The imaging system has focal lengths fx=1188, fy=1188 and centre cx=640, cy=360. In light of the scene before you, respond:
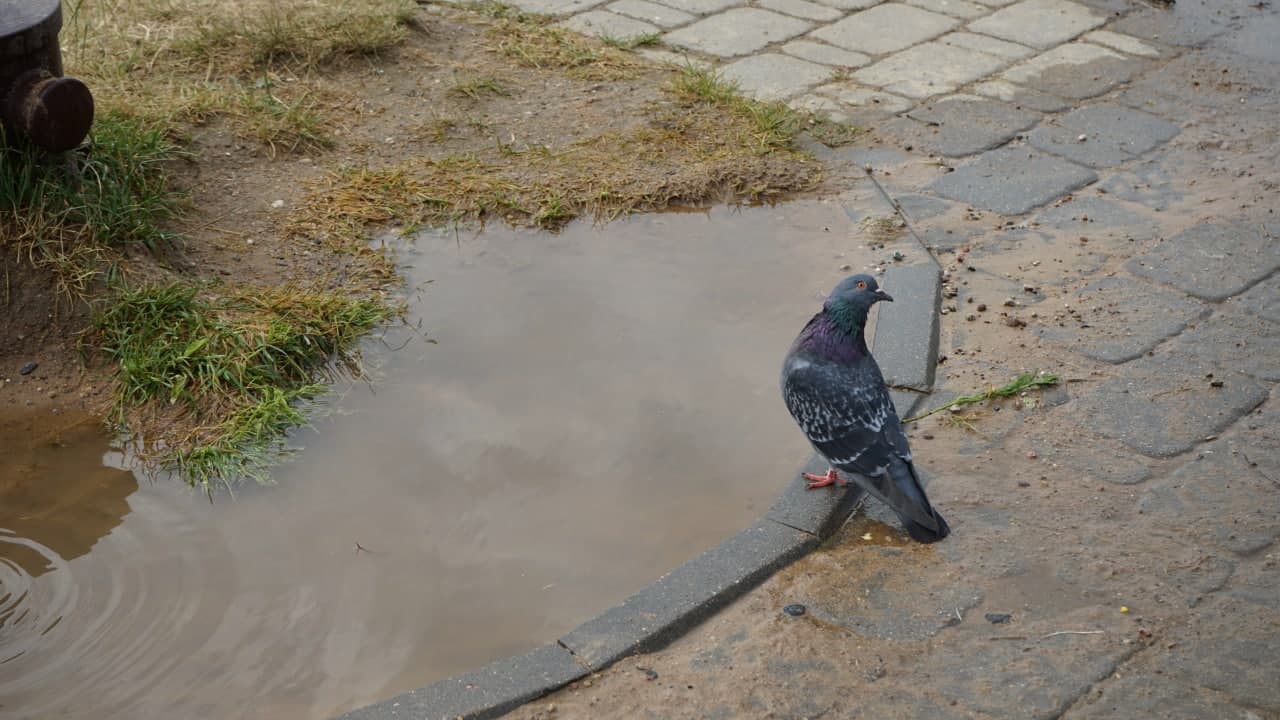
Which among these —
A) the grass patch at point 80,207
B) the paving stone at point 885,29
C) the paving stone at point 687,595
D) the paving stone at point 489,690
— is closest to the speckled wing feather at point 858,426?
the paving stone at point 687,595

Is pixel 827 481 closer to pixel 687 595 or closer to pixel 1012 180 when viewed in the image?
pixel 687 595

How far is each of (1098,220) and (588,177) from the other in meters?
2.25

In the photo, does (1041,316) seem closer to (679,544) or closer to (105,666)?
(679,544)

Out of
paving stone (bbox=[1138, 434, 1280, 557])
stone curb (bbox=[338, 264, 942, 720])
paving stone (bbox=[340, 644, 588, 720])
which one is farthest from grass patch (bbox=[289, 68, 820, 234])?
paving stone (bbox=[340, 644, 588, 720])

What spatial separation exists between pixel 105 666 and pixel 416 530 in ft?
3.04

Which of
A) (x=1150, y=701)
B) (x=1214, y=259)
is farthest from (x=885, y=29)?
(x=1150, y=701)

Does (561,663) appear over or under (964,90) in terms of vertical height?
under

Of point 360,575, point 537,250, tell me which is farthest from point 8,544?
point 537,250

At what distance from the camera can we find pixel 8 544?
3.51 meters

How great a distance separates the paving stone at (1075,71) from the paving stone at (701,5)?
175cm

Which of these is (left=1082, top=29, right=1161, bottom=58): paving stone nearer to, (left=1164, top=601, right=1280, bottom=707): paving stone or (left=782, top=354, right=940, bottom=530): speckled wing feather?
(left=782, top=354, right=940, bottom=530): speckled wing feather

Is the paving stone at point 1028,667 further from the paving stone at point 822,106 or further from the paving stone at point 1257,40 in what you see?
the paving stone at point 1257,40

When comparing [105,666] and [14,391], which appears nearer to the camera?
[105,666]

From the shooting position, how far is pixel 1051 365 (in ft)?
13.9
